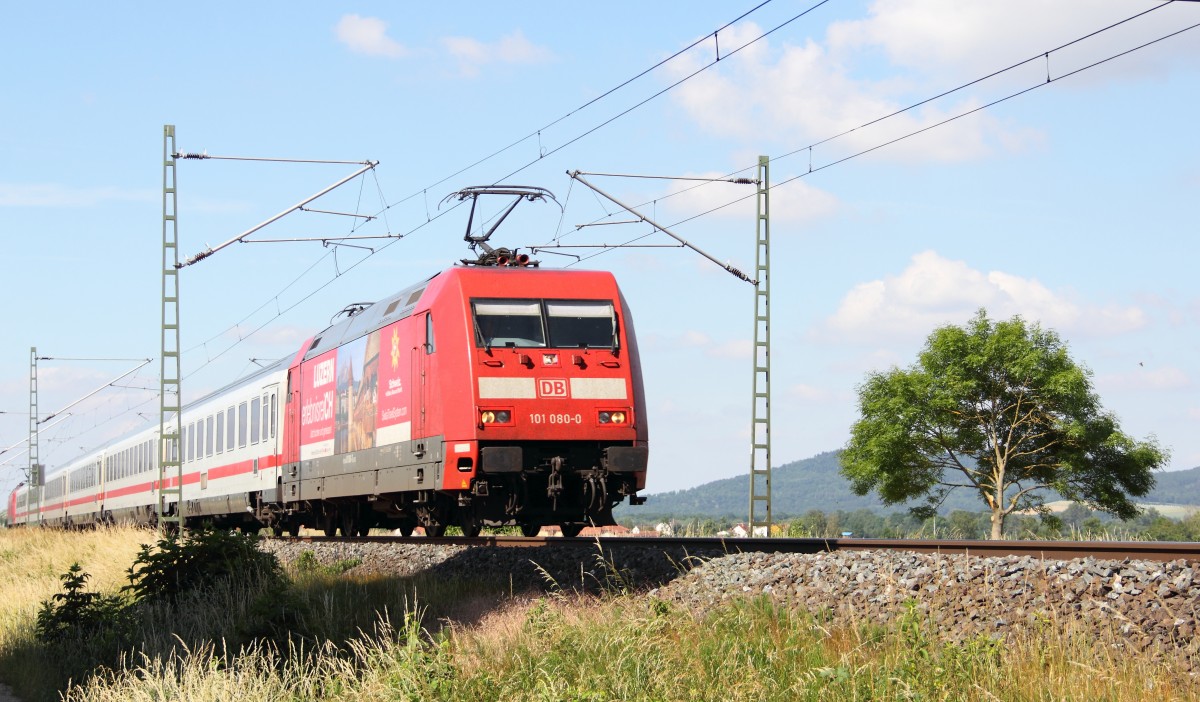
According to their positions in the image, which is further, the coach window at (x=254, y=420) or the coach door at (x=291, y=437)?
the coach window at (x=254, y=420)

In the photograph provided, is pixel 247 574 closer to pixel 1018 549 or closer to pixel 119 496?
pixel 1018 549

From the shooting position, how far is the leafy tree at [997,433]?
6019 centimetres

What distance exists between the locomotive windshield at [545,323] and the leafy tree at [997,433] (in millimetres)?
44924

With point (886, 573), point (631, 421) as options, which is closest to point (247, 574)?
point (631, 421)

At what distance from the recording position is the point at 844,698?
7.63 m

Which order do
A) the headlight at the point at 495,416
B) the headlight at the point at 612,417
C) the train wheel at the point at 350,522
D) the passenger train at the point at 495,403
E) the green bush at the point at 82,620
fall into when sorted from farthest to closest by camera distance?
1. the train wheel at the point at 350,522
2. the headlight at the point at 612,417
3. the passenger train at the point at 495,403
4. the headlight at the point at 495,416
5. the green bush at the point at 82,620

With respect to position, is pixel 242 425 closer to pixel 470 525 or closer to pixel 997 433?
pixel 470 525

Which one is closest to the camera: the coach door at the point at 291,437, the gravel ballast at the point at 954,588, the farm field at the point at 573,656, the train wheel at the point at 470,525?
the farm field at the point at 573,656

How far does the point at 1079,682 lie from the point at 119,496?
3844cm

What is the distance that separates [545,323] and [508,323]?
0.47m

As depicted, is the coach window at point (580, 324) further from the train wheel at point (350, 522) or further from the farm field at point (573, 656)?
the train wheel at point (350, 522)

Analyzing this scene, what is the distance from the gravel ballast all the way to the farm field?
0.21m

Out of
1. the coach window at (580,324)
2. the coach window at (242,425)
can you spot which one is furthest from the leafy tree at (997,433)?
the coach window at (580,324)

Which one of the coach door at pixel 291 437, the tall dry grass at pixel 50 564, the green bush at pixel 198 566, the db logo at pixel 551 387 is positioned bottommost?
the tall dry grass at pixel 50 564
